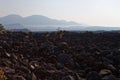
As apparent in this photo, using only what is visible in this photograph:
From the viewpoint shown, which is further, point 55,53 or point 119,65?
point 55,53

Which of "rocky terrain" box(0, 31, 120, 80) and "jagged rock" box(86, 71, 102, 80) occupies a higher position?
"rocky terrain" box(0, 31, 120, 80)

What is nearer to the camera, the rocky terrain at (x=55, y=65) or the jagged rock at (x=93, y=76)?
the rocky terrain at (x=55, y=65)

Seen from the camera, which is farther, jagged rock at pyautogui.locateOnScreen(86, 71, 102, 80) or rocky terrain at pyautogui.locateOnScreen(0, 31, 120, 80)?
jagged rock at pyautogui.locateOnScreen(86, 71, 102, 80)

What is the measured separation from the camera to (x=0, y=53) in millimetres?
11531

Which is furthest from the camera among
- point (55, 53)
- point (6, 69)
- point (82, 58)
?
point (55, 53)

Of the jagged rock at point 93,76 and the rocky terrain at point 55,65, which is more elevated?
the rocky terrain at point 55,65

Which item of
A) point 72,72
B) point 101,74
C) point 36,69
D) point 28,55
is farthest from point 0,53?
point 101,74

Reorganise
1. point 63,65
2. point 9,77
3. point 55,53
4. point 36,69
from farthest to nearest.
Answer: point 55,53, point 63,65, point 36,69, point 9,77

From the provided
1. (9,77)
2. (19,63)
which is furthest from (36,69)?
(9,77)

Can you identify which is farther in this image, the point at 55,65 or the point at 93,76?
the point at 55,65

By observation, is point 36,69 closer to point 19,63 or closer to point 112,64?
point 19,63

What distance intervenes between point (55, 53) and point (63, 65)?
2211 millimetres

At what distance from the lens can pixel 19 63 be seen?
10.4 meters

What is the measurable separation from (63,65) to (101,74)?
175 centimetres
